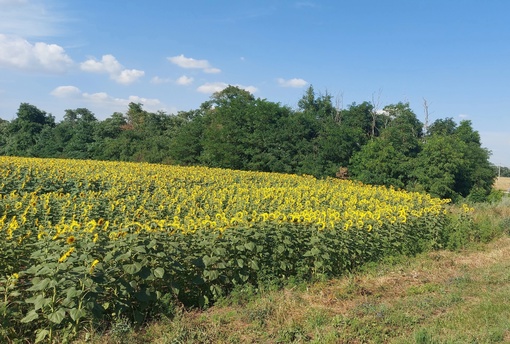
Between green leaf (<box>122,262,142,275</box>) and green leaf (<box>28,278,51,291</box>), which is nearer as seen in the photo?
green leaf (<box>28,278,51,291</box>)

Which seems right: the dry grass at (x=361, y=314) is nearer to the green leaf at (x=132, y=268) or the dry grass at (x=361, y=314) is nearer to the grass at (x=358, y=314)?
the grass at (x=358, y=314)

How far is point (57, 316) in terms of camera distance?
3.32 metres

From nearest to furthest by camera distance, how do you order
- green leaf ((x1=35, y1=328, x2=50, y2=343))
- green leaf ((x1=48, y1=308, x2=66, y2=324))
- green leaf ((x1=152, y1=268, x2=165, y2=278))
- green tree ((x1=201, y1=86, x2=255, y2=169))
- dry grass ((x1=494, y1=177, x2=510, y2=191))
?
green leaf ((x1=48, y1=308, x2=66, y2=324)) → green leaf ((x1=35, y1=328, x2=50, y2=343)) → green leaf ((x1=152, y1=268, x2=165, y2=278)) → green tree ((x1=201, y1=86, x2=255, y2=169)) → dry grass ((x1=494, y1=177, x2=510, y2=191))

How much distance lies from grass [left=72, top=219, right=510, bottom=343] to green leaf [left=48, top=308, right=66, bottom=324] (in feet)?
1.13

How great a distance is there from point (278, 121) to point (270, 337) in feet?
75.2

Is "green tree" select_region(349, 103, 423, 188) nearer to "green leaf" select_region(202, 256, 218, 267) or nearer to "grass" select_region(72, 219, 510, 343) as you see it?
"grass" select_region(72, 219, 510, 343)

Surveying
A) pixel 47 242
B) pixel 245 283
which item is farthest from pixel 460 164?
pixel 47 242

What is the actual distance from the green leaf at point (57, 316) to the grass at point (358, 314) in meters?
Answer: 0.34

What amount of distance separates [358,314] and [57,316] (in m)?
3.04

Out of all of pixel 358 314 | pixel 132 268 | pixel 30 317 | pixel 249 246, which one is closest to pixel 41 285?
pixel 30 317

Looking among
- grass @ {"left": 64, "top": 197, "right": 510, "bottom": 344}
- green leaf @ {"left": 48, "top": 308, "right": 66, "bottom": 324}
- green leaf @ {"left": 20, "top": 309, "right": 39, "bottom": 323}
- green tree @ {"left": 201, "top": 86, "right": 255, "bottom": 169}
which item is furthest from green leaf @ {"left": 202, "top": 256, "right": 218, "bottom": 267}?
green tree @ {"left": 201, "top": 86, "right": 255, "bottom": 169}

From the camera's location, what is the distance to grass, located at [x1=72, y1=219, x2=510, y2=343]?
12.9 feet

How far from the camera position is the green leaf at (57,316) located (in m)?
3.30

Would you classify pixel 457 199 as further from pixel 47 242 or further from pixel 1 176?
pixel 47 242
